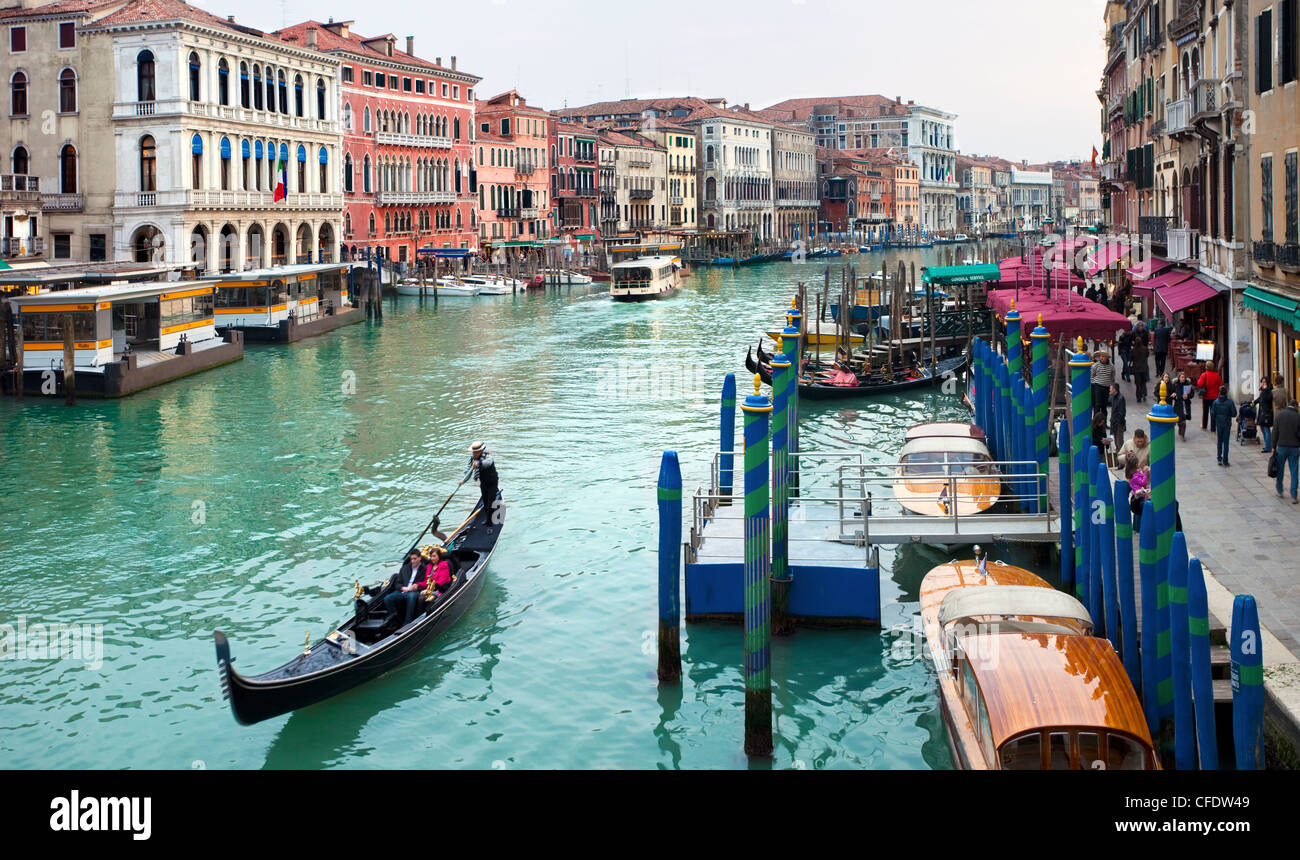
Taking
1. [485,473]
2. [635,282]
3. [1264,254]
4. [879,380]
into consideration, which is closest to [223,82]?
[635,282]

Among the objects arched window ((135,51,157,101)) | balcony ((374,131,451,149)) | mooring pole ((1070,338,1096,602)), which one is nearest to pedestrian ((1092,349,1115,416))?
mooring pole ((1070,338,1096,602))

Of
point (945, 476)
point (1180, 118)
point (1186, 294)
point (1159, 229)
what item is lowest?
point (945, 476)

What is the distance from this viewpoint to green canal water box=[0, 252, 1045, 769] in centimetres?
908

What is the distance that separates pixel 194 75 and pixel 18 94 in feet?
15.5

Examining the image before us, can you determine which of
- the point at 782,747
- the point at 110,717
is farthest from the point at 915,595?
the point at 110,717

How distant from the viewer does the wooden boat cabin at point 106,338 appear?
77.8 feet

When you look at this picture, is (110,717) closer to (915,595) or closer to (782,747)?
(782,747)

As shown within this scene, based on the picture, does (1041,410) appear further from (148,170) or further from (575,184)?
(575,184)

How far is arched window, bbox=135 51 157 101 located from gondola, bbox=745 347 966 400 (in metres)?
21.4

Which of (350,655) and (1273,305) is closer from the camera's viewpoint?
(350,655)

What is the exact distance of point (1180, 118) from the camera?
2064 cm

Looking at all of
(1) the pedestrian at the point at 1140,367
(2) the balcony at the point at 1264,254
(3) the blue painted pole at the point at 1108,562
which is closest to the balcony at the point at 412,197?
(1) the pedestrian at the point at 1140,367

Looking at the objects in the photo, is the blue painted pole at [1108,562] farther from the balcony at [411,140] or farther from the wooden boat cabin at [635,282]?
the balcony at [411,140]

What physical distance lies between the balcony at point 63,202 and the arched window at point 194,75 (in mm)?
4191
